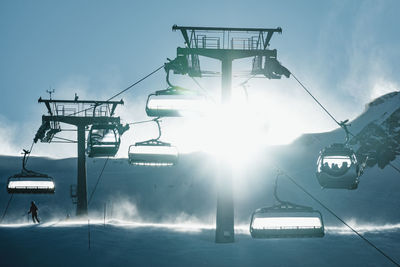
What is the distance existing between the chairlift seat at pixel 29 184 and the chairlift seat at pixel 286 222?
9.71 m

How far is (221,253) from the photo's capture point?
14836 mm

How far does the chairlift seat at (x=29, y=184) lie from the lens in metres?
14.5

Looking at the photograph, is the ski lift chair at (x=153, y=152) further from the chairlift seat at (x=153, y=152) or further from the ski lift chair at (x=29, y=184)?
the ski lift chair at (x=29, y=184)

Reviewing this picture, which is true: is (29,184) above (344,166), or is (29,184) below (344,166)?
below

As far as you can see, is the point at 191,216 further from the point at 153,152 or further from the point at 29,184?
the point at 153,152

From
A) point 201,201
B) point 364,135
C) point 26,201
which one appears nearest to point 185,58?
point 201,201

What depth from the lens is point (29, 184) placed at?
48.3 ft

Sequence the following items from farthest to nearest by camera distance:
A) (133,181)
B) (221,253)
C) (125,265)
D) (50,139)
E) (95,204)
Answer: (133,181), (95,204), (50,139), (221,253), (125,265)

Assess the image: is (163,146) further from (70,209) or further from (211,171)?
(211,171)

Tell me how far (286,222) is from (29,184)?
10.5 m

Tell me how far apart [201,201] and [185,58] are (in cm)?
3710

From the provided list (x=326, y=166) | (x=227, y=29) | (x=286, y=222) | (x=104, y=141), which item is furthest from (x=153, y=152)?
(x=227, y=29)

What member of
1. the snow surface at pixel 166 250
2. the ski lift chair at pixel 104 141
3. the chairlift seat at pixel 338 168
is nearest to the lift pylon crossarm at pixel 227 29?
the ski lift chair at pixel 104 141

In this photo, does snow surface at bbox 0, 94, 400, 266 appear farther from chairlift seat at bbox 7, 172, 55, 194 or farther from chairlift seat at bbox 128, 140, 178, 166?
chairlift seat at bbox 128, 140, 178, 166
